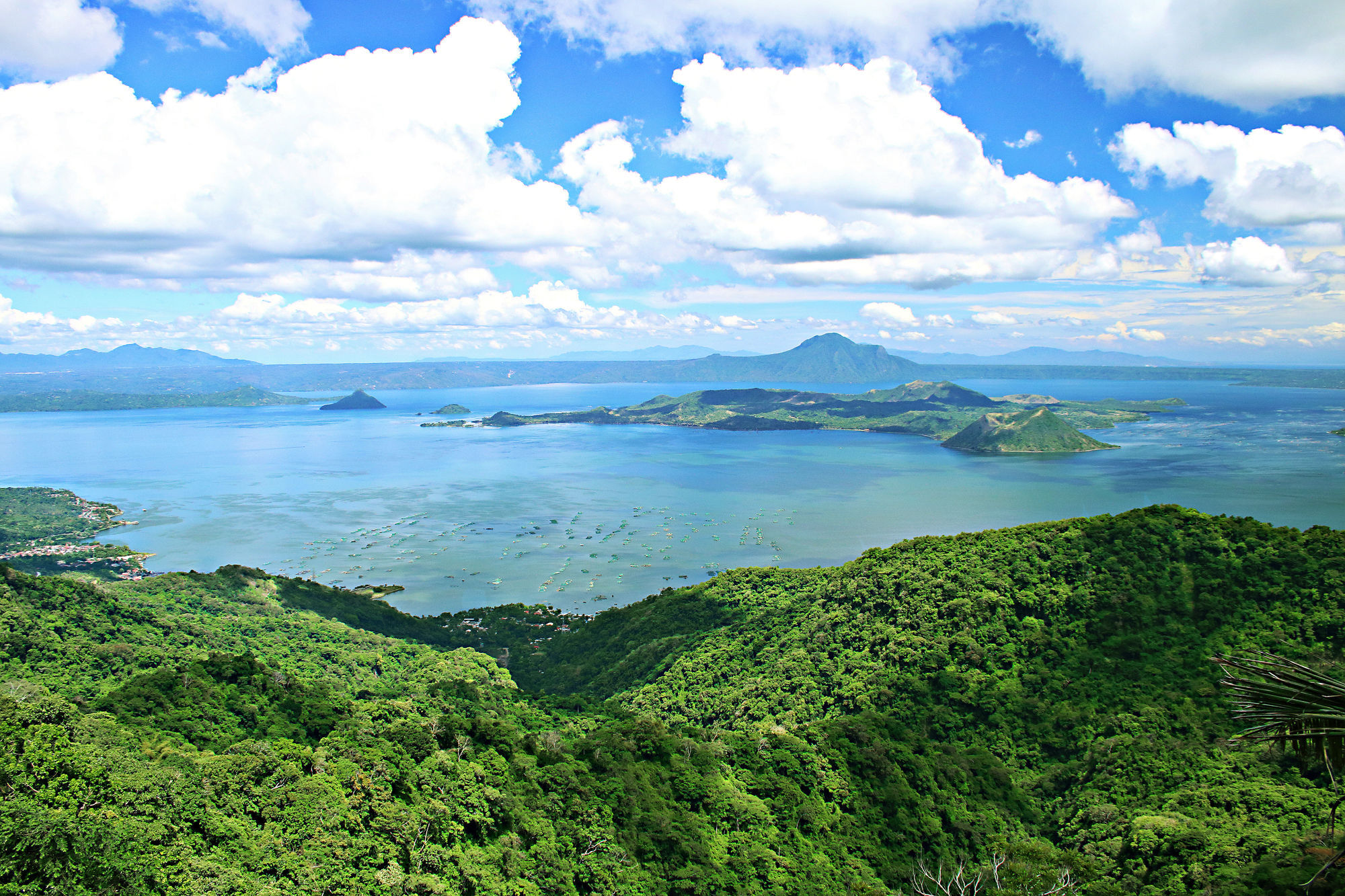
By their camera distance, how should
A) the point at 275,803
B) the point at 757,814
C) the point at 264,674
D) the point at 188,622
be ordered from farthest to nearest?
the point at 188,622 → the point at 264,674 → the point at 757,814 → the point at 275,803

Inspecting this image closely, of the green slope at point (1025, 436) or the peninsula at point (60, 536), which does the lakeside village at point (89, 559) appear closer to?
the peninsula at point (60, 536)

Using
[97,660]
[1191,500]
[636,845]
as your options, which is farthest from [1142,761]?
[1191,500]

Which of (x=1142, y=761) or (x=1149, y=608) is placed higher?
(x=1149, y=608)

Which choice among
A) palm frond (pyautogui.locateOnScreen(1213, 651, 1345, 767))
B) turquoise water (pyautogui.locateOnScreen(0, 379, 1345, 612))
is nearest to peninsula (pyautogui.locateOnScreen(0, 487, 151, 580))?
turquoise water (pyautogui.locateOnScreen(0, 379, 1345, 612))

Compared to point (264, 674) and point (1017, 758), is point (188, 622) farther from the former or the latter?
point (1017, 758)

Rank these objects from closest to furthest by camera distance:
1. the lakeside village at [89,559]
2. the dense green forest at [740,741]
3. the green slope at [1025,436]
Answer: the dense green forest at [740,741]
the lakeside village at [89,559]
the green slope at [1025,436]

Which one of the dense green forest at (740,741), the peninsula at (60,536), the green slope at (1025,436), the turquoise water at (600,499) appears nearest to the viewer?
the dense green forest at (740,741)

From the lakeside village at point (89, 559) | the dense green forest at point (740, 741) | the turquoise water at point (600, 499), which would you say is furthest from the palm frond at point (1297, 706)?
the lakeside village at point (89, 559)
